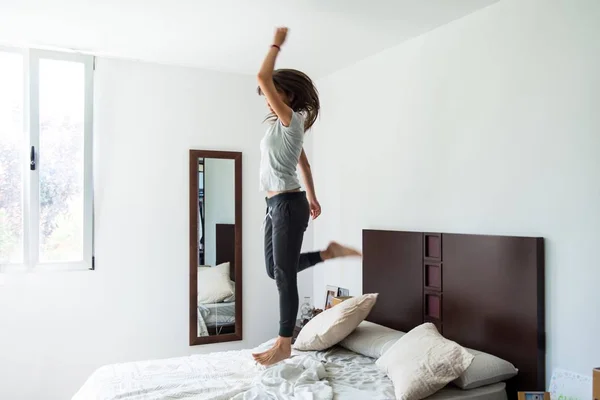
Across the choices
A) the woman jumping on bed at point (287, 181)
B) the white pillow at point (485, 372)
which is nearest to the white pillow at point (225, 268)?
the woman jumping on bed at point (287, 181)

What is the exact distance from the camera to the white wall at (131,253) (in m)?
4.04

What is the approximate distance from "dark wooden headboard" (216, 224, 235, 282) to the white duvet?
1.47 metres

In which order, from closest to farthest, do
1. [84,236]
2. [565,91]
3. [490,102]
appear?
[565,91] < [490,102] < [84,236]

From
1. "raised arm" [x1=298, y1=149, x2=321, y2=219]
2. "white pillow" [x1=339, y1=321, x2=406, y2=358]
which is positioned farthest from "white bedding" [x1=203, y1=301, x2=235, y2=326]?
"raised arm" [x1=298, y1=149, x2=321, y2=219]

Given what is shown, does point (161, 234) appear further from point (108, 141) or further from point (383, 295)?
point (383, 295)

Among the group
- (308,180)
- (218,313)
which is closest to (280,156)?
(308,180)

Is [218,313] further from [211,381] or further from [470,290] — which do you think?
[470,290]

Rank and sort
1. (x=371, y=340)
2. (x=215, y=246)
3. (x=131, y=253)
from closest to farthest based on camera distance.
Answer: (x=371, y=340) < (x=131, y=253) < (x=215, y=246)

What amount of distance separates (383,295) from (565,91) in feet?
6.02

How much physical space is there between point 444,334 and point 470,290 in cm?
37

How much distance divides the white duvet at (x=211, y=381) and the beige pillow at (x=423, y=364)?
Result: 343 mm

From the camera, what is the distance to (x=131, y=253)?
4.37 m

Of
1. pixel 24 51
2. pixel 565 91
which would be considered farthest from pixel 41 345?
pixel 565 91

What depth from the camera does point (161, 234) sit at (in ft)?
14.7
